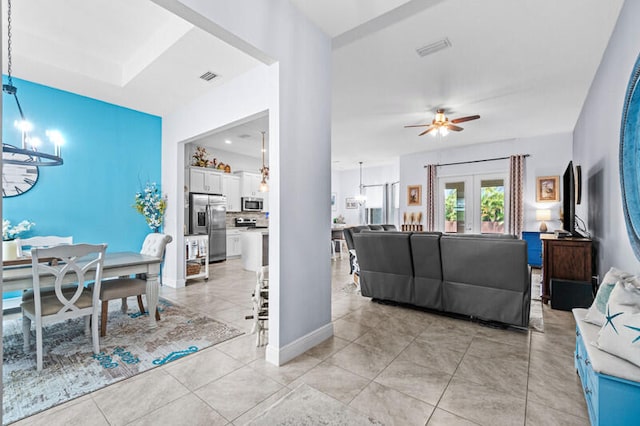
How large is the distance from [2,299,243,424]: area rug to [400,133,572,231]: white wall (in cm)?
674

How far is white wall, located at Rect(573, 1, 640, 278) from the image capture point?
7.80 ft

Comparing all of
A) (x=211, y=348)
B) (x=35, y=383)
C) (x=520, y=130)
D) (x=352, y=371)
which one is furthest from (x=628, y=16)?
(x=35, y=383)

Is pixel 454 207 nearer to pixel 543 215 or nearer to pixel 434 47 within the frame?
pixel 543 215

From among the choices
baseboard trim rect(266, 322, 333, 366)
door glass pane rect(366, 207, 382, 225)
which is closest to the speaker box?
baseboard trim rect(266, 322, 333, 366)

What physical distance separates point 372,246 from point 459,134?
4.14 m

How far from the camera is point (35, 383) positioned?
6.79 ft

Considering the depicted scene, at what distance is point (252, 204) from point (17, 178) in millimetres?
4732

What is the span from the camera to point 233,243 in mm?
7496

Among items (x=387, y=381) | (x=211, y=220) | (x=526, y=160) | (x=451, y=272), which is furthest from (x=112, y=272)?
(x=526, y=160)

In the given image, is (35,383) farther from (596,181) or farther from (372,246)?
(596,181)

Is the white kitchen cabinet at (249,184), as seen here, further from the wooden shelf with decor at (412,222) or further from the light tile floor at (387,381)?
the light tile floor at (387,381)

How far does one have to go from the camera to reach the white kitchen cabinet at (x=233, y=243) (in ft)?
24.2

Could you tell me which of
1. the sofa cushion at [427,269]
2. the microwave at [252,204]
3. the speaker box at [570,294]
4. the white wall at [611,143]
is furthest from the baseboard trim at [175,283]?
the white wall at [611,143]

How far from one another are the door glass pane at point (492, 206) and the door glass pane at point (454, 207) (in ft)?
1.50
